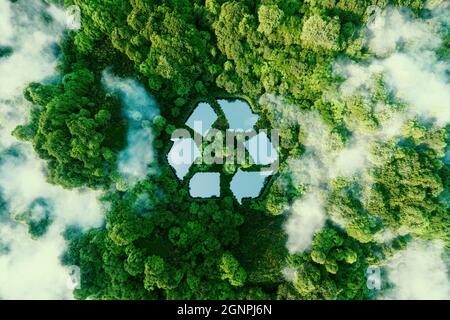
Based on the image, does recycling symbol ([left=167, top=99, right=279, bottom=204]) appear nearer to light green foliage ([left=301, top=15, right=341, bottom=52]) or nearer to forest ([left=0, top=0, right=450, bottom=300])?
forest ([left=0, top=0, right=450, bottom=300])

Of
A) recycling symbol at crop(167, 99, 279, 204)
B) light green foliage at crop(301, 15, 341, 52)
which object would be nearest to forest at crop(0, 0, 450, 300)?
light green foliage at crop(301, 15, 341, 52)

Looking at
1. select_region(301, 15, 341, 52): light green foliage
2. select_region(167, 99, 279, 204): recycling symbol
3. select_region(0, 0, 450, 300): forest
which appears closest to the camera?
select_region(0, 0, 450, 300): forest

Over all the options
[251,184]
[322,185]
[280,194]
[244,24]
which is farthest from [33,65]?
[322,185]

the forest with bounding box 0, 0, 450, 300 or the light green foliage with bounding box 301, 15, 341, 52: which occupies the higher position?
the light green foliage with bounding box 301, 15, 341, 52

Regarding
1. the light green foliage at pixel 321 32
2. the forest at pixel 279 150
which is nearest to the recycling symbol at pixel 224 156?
the forest at pixel 279 150

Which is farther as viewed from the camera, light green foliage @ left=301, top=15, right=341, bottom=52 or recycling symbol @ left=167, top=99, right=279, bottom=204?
recycling symbol @ left=167, top=99, right=279, bottom=204
